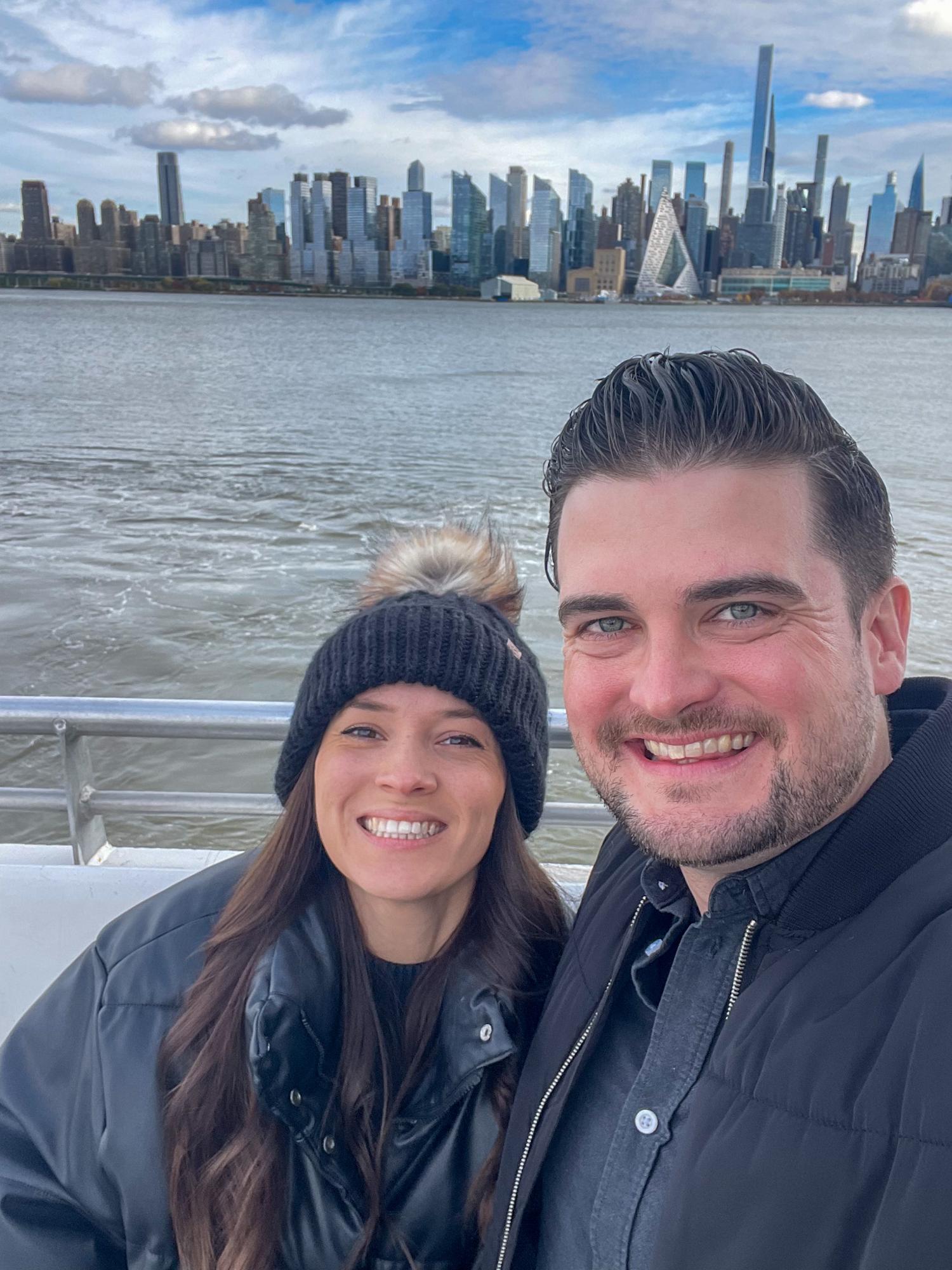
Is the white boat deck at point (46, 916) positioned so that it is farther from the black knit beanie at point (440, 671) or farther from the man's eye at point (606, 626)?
the man's eye at point (606, 626)

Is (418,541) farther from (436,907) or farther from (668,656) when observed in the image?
(668,656)

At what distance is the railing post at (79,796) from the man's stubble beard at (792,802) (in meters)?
1.83

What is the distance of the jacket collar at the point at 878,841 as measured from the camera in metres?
1.48

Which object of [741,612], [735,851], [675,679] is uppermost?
[741,612]

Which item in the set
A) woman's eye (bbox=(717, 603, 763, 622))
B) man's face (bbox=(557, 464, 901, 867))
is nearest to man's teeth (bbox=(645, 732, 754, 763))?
man's face (bbox=(557, 464, 901, 867))

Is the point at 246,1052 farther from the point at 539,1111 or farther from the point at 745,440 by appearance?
the point at 745,440

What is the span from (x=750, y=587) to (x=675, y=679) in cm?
19

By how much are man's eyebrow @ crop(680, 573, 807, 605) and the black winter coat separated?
30 cm

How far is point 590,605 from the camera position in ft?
5.98

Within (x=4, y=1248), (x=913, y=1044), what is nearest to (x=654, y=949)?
(x=913, y=1044)

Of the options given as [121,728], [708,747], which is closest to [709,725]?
[708,747]

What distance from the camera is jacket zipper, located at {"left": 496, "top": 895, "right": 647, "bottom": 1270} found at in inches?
72.0

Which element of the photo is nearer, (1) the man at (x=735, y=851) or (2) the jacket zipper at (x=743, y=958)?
(1) the man at (x=735, y=851)

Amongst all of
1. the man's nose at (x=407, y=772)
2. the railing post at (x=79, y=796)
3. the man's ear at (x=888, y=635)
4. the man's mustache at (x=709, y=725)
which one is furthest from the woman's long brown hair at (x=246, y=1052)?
the man's ear at (x=888, y=635)
